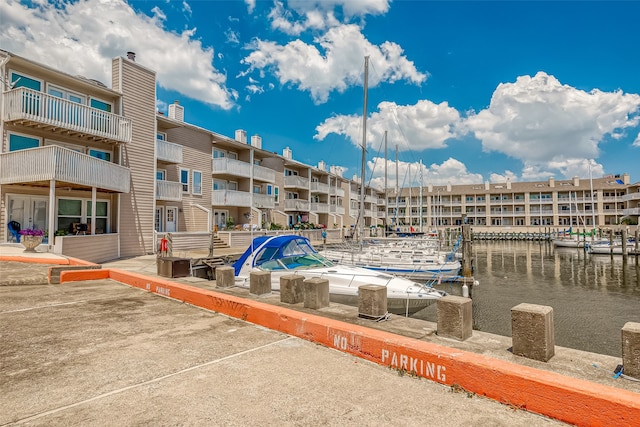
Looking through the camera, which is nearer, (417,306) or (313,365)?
(313,365)

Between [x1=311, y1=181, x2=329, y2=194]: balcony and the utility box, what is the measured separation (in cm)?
3432

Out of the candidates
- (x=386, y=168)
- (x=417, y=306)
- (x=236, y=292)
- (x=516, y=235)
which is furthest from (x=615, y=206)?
(x=236, y=292)

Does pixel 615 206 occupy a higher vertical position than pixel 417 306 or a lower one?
higher

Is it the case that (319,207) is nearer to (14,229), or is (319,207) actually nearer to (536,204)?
(14,229)

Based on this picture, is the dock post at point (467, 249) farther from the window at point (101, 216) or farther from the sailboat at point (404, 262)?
the window at point (101, 216)

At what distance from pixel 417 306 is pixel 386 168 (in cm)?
3868

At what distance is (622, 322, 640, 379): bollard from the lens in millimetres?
4426

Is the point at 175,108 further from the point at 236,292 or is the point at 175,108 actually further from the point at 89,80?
the point at 236,292

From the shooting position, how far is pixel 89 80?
68.2 ft

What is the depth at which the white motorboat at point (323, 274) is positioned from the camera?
1242 centimetres

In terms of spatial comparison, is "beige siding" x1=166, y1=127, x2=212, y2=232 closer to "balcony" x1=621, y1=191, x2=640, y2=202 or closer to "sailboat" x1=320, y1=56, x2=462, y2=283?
"sailboat" x1=320, y1=56, x2=462, y2=283

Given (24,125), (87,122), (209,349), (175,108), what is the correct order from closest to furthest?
(209,349) → (24,125) → (87,122) → (175,108)

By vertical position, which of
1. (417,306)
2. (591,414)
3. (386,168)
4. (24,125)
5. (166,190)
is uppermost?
(386,168)

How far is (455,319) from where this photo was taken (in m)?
5.98
